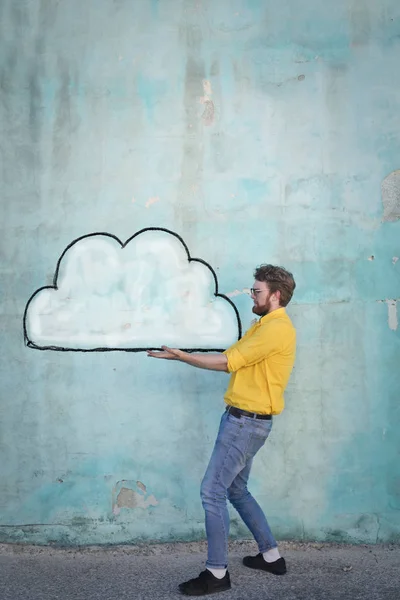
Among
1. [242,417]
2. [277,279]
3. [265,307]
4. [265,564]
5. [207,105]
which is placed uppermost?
[207,105]

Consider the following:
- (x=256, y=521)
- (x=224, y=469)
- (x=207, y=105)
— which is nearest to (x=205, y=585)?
(x=256, y=521)

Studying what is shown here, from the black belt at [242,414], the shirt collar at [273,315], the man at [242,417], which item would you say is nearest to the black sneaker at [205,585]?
the man at [242,417]

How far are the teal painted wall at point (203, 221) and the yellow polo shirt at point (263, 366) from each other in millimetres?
700

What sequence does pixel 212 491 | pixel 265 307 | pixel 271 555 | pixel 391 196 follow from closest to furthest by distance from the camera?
pixel 212 491 → pixel 265 307 → pixel 271 555 → pixel 391 196

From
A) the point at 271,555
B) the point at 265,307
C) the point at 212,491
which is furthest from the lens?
the point at 271,555

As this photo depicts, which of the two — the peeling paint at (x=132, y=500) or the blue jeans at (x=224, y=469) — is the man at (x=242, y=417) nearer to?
the blue jeans at (x=224, y=469)

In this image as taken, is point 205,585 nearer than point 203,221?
Yes

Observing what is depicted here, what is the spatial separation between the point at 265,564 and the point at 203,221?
2.11 meters

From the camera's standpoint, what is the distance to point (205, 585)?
12.4ft

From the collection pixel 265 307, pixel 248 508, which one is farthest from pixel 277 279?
pixel 248 508

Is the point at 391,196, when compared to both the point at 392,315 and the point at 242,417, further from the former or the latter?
the point at 242,417

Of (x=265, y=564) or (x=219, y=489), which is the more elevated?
(x=219, y=489)

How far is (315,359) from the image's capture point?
454 cm

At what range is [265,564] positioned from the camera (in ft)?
13.5
